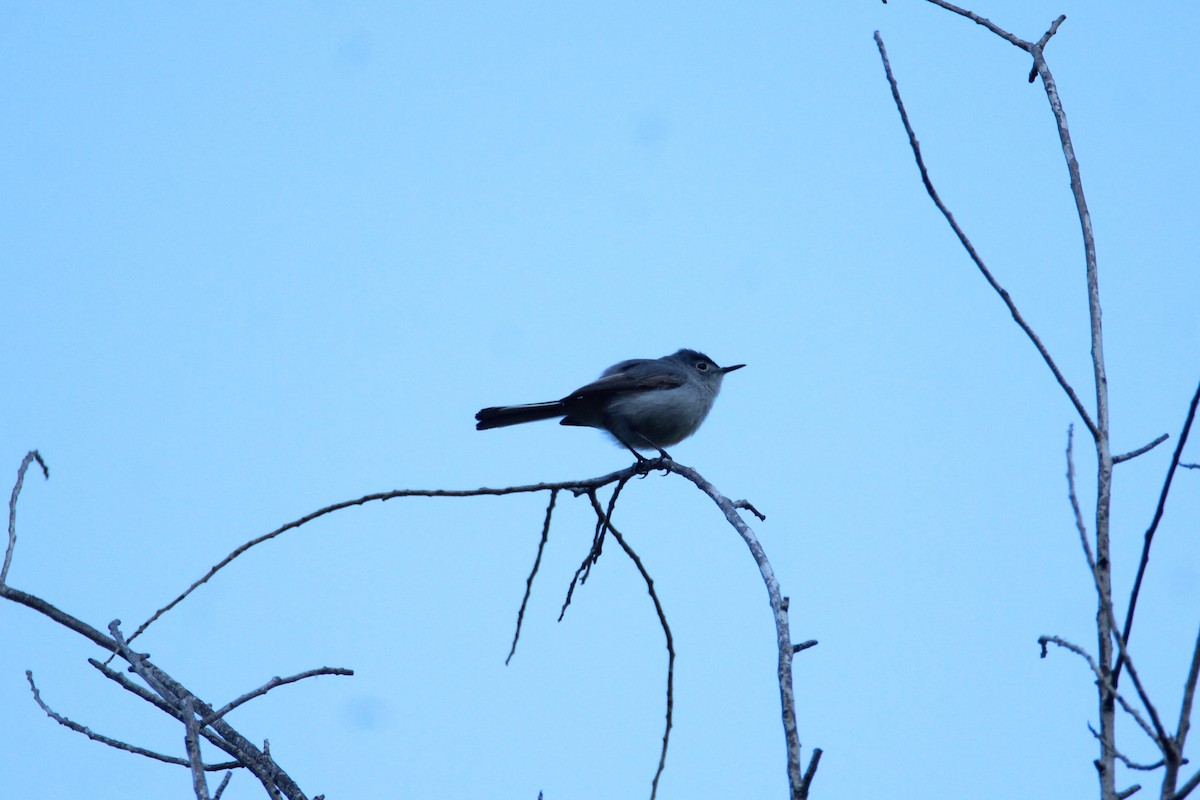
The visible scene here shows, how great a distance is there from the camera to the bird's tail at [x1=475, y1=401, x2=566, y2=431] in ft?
21.7

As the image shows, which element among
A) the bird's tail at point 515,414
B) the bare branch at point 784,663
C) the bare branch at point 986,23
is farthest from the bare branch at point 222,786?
Result: the bird's tail at point 515,414

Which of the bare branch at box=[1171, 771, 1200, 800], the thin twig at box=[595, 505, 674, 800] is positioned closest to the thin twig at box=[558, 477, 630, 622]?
the thin twig at box=[595, 505, 674, 800]

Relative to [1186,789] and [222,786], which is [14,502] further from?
[1186,789]

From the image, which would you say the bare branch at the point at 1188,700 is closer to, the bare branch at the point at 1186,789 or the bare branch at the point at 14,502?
the bare branch at the point at 1186,789

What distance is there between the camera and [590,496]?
4043 mm

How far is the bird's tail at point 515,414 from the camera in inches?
261

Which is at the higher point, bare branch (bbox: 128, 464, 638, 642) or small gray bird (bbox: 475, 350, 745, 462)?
small gray bird (bbox: 475, 350, 745, 462)

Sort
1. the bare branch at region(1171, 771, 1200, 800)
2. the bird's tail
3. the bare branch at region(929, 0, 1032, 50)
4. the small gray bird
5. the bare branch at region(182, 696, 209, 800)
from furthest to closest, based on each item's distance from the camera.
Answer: the small gray bird, the bird's tail, the bare branch at region(929, 0, 1032, 50), the bare branch at region(182, 696, 209, 800), the bare branch at region(1171, 771, 1200, 800)

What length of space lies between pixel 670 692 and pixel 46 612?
1.76 metres

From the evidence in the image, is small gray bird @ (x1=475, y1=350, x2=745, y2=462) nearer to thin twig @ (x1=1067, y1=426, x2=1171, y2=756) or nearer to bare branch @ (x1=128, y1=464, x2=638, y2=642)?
bare branch @ (x1=128, y1=464, x2=638, y2=642)

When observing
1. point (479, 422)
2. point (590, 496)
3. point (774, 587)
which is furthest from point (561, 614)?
point (479, 422)

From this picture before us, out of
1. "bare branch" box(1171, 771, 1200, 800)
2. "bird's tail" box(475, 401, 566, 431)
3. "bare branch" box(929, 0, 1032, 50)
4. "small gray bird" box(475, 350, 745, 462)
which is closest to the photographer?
"bare branch" box(1171, 771, 1200, 800)

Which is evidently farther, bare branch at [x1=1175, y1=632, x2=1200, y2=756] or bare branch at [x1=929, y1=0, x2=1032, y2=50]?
bare branch at [x1=929, y1=0, x2=1032, y2=50]

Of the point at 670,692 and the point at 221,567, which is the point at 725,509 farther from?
the point at 221,567
